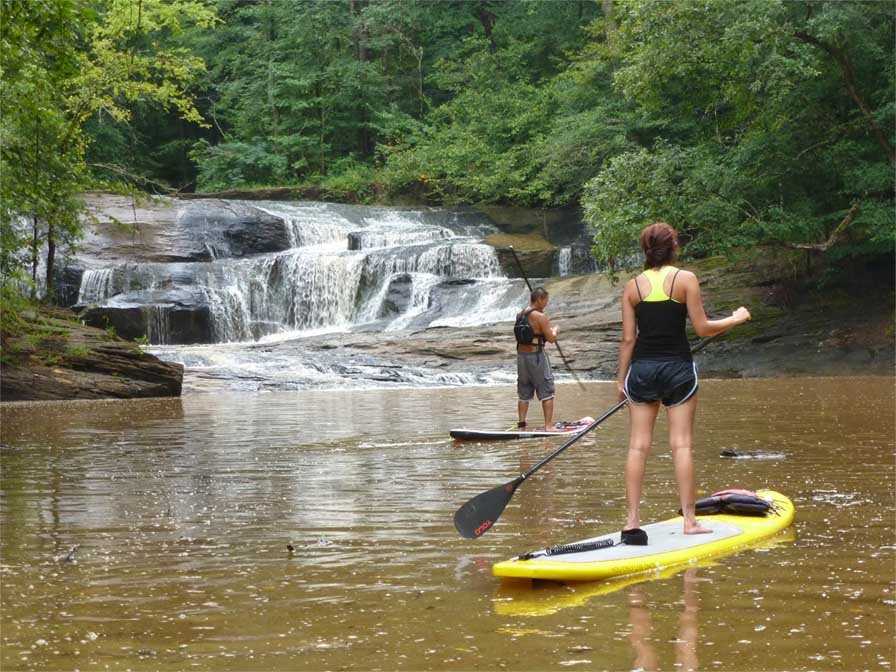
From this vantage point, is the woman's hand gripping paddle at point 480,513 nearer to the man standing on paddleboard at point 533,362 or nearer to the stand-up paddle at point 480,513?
the stand-up paddle at point 480,513

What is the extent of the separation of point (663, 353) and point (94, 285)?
27412 mm

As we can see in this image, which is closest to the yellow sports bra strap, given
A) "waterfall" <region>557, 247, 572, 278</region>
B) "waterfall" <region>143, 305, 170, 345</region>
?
"waterfall" <region>143, 305, 170, 345</region>

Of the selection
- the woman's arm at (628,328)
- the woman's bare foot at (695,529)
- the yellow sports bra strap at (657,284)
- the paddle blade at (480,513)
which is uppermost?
the yellow sports bra strap at (657,284)

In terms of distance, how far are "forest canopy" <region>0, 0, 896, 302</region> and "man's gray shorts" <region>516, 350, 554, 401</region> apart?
205 inches

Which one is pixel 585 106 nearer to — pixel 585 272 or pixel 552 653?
pixel 585 272

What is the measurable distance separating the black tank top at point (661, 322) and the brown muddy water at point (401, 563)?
1.08m

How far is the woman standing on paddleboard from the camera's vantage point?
19.4 feet

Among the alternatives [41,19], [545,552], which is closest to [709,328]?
[545,552]

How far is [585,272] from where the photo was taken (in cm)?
3488

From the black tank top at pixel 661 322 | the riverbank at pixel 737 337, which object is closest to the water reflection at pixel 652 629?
the black tank top at pixel 661 322

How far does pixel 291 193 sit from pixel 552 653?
42.7m

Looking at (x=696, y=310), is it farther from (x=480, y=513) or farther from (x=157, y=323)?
(x=157, y=323)

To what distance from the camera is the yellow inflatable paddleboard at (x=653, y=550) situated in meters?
5.12

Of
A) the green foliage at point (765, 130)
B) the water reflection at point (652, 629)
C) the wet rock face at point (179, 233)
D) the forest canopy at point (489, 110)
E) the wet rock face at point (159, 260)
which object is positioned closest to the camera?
the water reflection at point (652, 629)
